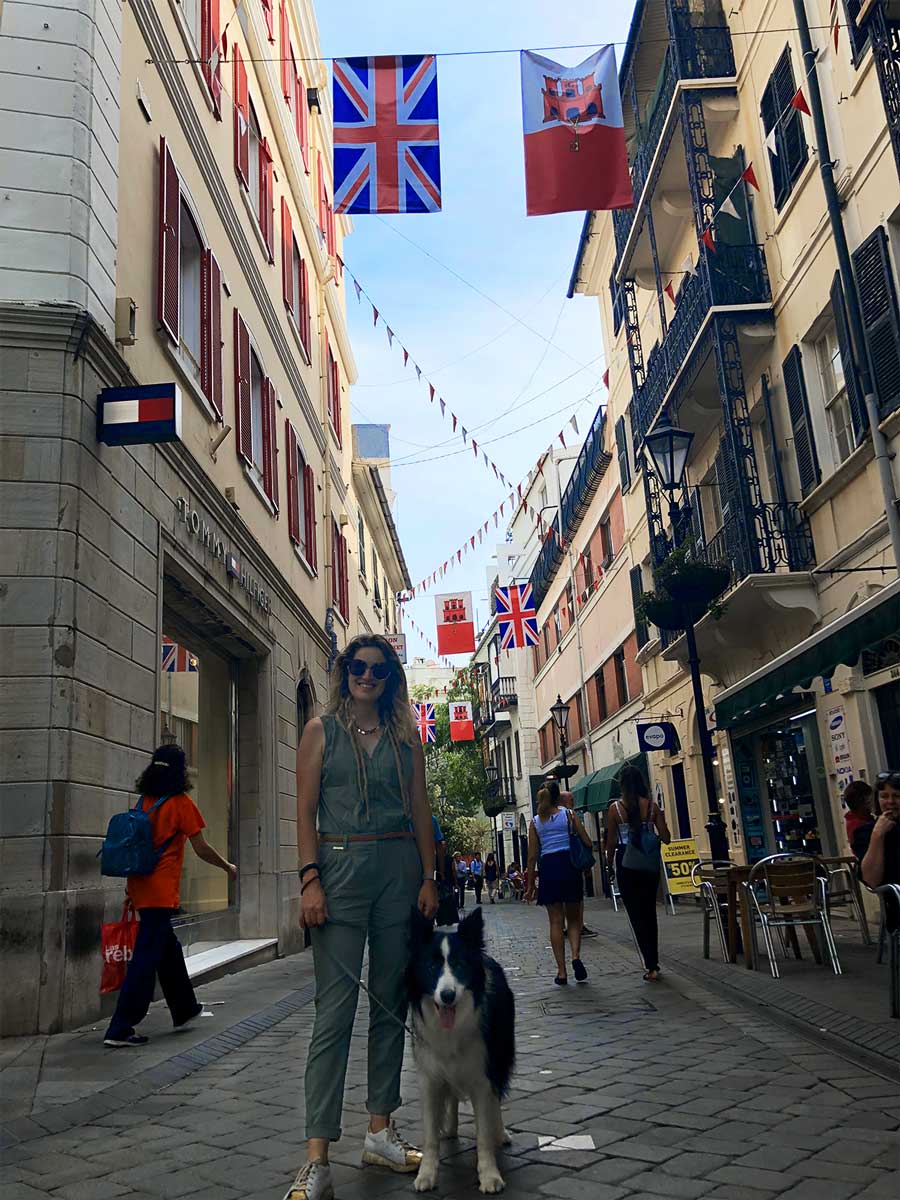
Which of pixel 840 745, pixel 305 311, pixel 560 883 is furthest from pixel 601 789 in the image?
pixel 560 883

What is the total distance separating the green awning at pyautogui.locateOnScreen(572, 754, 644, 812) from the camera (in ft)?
83.5

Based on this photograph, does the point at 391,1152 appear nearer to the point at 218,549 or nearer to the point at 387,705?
the point at 387,705

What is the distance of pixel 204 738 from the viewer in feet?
40.6

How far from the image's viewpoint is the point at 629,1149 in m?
3.97

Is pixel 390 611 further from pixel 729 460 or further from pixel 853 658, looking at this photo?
pixel 853 658

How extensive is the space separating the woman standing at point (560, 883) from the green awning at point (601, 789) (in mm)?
14764

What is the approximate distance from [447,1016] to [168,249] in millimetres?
8620

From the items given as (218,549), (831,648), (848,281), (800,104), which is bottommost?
(831,648)

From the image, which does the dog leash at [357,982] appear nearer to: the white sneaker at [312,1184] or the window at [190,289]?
the white sneaker at [312,1184]

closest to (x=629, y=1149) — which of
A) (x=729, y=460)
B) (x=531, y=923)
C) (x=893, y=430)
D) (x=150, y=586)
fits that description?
(x=150, y=586)

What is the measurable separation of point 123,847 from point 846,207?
10.7 metres

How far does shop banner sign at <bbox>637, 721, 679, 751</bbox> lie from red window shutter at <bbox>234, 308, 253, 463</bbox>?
7.46 meters

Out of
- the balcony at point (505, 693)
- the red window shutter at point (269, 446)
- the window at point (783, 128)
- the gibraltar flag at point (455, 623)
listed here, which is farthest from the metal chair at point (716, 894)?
the balcony at point (505, 693)

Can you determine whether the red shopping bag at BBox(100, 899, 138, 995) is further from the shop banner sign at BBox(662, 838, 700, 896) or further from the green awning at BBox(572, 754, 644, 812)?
the green awning at BBox(572, 754, 644, 812)
